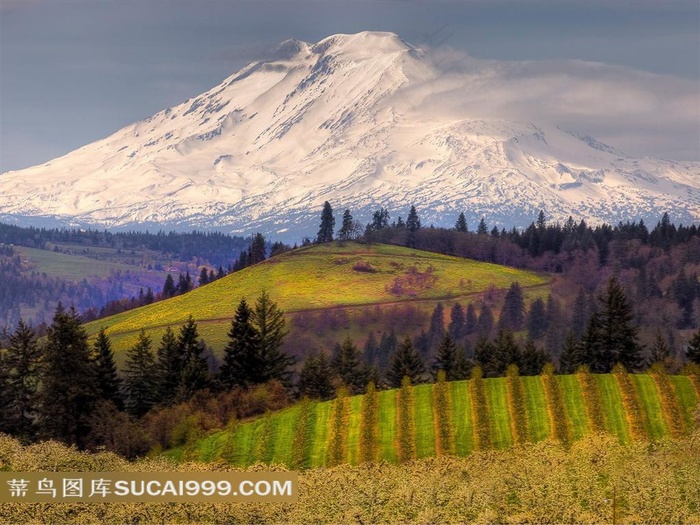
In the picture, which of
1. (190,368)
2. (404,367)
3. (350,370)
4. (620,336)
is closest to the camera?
(190,368)

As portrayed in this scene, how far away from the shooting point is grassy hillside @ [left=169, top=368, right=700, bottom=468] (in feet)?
356

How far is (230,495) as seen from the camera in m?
71.6

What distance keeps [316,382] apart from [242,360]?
Result: 31.4 feet

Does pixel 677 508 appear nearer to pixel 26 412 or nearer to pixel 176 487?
pixel 176 487

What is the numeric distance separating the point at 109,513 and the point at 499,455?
119ft

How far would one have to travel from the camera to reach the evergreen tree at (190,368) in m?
137

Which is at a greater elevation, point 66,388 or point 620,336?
point 620,336

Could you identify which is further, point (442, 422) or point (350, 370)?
point (350, 370)

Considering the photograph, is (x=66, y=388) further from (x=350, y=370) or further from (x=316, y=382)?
(x=350, y=370)

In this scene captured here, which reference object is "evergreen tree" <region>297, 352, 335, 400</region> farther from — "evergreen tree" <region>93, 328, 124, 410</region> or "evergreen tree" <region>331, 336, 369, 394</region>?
"evergreen tree" <region>93, 328, 124, 410</region>

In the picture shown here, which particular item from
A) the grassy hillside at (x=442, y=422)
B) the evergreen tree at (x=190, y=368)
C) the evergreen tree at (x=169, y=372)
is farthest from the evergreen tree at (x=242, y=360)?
the grassy hillside at (x=442, y=422)

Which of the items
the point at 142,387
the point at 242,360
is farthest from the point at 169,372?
the point at 242,360

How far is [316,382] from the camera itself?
143 meters

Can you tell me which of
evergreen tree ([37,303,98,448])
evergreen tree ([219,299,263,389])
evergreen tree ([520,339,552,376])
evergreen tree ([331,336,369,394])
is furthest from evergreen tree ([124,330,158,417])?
evergreen tree ([520,339,552,376])
